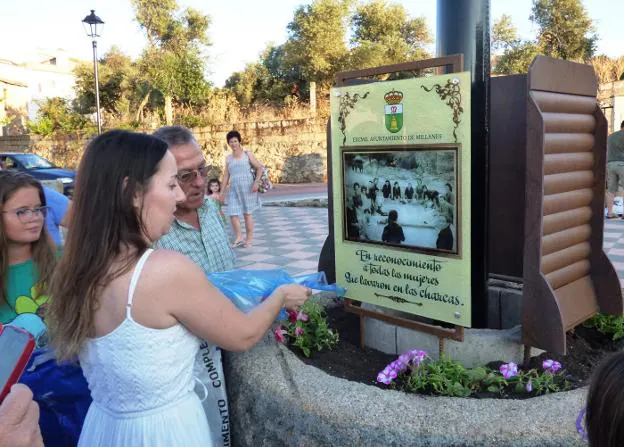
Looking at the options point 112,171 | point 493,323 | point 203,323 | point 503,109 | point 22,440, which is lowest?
point 493,323

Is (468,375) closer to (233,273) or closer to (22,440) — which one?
(233,273)

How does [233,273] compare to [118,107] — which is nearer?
[233,273]

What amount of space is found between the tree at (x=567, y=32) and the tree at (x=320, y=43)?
8.66 metres

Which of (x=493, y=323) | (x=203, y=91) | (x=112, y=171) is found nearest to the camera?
(x=112, y=171)

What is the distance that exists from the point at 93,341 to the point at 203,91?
2411 centimetres

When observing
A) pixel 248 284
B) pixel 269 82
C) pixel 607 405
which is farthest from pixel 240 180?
pixel 269 82

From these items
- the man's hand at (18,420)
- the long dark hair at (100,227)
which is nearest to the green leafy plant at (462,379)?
the long dark hair at (100,227)

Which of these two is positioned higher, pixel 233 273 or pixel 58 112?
pixel 58 112

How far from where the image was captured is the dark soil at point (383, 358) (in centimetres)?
240

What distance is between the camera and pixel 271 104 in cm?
2452

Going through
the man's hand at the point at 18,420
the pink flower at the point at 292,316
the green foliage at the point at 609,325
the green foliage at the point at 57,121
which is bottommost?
the green foliage at the point at 609,325

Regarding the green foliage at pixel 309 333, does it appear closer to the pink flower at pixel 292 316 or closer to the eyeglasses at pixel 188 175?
the pink flower at pixel 292 316

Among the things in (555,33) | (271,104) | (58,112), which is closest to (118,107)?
(58,112)

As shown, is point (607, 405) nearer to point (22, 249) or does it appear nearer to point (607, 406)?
point (607, 406)
